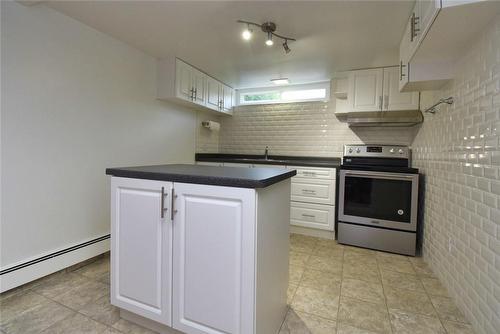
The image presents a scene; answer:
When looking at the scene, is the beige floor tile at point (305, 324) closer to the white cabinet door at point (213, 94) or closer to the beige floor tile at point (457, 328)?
the beige floor tile at point (457, 328)

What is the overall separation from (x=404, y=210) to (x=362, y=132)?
1270mm

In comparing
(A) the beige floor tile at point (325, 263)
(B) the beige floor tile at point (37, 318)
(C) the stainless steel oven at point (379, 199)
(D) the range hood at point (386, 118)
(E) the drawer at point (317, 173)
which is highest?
(D) the range hood at point (386, 118)

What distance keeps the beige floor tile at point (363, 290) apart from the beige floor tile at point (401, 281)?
0.12m

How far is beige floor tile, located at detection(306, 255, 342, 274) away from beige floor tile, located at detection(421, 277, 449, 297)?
0.66m

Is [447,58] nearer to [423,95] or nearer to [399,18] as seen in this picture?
[399,18]

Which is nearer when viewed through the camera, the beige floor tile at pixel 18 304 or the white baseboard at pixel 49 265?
the beige floor tile at pixel 18 304

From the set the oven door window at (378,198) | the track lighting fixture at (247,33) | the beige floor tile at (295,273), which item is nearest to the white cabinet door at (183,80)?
the track lighting fixture at (247,33)

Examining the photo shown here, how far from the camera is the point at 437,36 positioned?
61.4 inches

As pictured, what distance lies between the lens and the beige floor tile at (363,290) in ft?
6.01

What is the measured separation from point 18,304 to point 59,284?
0.89 feet

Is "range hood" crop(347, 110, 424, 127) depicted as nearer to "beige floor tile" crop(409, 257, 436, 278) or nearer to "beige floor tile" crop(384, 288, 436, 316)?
"beige floor tile" crop(409, 257, 436, 278)

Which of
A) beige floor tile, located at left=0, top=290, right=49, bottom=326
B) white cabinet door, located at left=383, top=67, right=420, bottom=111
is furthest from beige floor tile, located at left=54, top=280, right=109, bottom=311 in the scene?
white cabinet door, located at left=383, top=67, right=420, bottom=111

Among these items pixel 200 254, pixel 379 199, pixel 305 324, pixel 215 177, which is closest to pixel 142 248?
pixel 200 254

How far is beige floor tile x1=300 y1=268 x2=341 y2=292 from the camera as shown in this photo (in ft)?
6.49
